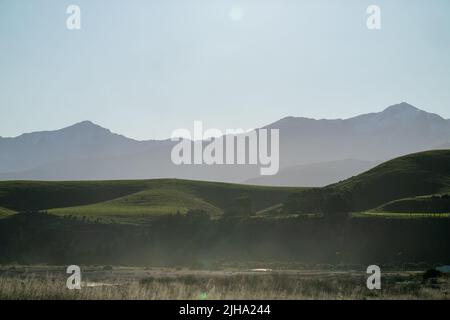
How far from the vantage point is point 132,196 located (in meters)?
171

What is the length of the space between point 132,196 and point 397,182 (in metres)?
69.4

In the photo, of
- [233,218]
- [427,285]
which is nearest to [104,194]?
[233,218]

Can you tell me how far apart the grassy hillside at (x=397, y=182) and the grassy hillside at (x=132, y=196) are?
26.1 meters

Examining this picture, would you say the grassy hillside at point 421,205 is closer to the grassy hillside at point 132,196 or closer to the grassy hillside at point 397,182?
the grassy hillside at point 397,182

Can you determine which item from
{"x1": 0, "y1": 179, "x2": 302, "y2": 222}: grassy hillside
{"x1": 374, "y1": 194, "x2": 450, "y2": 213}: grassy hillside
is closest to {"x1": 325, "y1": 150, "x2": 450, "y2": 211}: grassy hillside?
{"x1": 374, "y1": 194, "x2": 450, "y2": 213}: grassy hillside

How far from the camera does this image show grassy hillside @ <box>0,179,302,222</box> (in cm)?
15312

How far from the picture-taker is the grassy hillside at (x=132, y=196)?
502ft

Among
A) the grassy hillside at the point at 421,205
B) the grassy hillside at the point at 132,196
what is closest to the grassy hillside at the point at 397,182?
the grassy hillside at the point at 421,205

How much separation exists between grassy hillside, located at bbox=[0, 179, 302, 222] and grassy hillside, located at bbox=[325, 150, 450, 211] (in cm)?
2610

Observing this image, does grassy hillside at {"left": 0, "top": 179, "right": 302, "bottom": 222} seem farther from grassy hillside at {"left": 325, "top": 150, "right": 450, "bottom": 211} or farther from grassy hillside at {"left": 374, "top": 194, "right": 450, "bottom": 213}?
grassy hillside at {"left": 374, "top": 194, "right": 450, "bottom": 213}

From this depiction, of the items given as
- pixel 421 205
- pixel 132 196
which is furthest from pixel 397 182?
pixel 132 196
